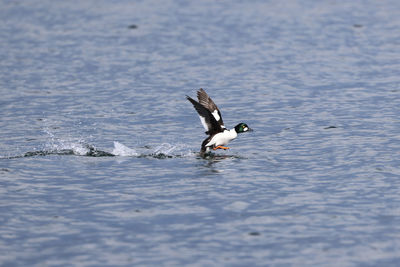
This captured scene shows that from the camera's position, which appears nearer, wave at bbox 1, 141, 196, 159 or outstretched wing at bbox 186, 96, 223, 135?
outstretched wing at bbox 186, 96, 223, 135

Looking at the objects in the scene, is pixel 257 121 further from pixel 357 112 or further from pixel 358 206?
pixel 358 206

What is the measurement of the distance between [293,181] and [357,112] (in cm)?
814

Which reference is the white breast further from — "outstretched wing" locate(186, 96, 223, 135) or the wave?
the wave

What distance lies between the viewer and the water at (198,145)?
13.3m

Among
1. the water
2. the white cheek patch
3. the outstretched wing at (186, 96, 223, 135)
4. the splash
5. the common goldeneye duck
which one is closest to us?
the water

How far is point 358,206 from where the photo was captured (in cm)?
1510

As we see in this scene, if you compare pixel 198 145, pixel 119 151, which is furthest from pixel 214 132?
pixel 119 151

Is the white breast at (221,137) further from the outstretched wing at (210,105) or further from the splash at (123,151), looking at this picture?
the splash at (123,151)

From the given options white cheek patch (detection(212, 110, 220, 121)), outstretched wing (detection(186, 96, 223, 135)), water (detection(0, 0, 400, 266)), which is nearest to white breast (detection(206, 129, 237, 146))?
outstretched wing (detection(186, 96, 223, 135))

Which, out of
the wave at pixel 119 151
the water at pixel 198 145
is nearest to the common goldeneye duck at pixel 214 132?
the water at pixel 198 145

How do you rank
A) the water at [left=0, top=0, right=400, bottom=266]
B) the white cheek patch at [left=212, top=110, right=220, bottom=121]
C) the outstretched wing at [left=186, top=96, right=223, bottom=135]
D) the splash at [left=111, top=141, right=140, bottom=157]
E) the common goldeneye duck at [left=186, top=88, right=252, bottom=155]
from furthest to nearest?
the white cheek patch at [left=212, top=110, right=220, bottom=121], the splash at [left=111, top=141, right=140, bottom=157], the common goldeneye duck at [left=186, top=88, right=252, bottom=155], the outstretched wing at [left=186, top=96, right=223, bottom=135], the water at [left=0, top=0, right=400, bottom=266]

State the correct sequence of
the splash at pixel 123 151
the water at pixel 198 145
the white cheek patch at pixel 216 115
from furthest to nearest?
the white cheek patch at pixel 216 115 < the splash at pixel 123 151 < the water at pixel 198 145

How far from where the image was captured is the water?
13320 mm

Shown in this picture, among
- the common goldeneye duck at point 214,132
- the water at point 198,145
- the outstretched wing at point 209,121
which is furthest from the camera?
the common goldeneye duck at point 214,132
